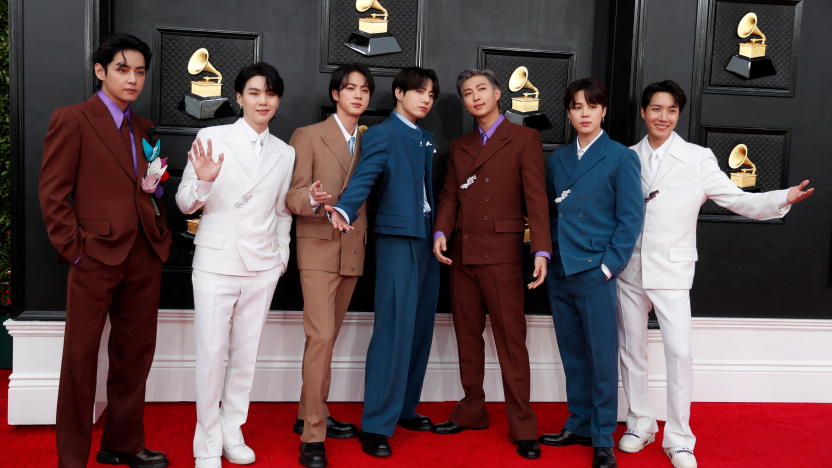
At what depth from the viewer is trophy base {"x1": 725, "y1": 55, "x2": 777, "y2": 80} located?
356 cm

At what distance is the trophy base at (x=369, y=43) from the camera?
3490mm

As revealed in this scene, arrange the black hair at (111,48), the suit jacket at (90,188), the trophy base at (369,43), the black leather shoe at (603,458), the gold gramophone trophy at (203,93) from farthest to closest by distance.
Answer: the trophy base at (369,43)
the gold gramophone trophy at (203,93)
the black leather shoe at (603,458)
the black hair at (111,48)
the suit jacket at (90,188)

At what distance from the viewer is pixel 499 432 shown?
125 inches

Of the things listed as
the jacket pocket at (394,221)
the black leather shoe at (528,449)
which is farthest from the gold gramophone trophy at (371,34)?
the black leather shoe at (528,449)

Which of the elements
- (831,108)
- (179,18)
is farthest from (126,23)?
(831,108)

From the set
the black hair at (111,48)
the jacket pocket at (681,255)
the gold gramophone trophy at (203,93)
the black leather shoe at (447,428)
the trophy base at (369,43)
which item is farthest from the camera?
the trophy base at (369,43)

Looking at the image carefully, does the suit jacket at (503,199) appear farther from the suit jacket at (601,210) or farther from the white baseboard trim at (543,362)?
the white baseboard trim at (543,362)

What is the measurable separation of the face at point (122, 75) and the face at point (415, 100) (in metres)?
1.11

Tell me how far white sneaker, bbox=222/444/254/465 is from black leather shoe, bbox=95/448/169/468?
24 centimetres

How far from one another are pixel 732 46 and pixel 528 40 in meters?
1.11

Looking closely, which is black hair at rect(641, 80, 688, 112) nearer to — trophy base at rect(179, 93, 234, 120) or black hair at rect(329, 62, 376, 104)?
black hair at rect(329, 62, 376, 104)

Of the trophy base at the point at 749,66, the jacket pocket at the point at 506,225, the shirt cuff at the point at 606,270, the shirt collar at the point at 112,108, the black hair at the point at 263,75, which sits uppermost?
the trophy base at the point at 749,66

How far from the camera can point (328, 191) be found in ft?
9.57

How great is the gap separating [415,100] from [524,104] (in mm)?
907
